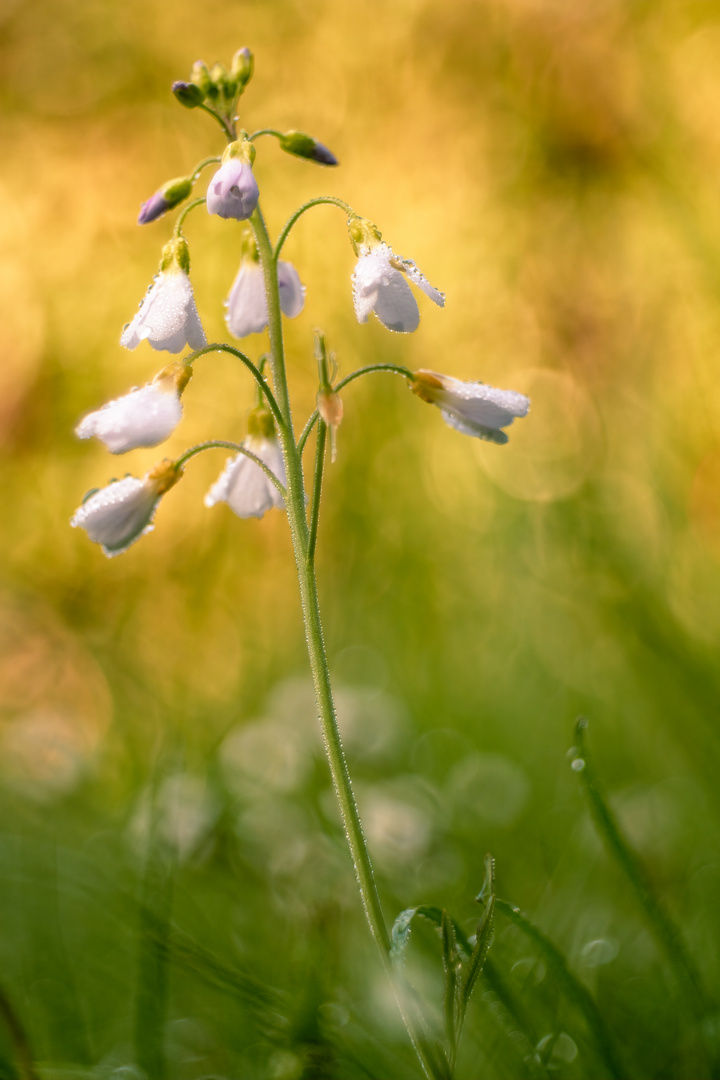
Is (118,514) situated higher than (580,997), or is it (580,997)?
(118,514)

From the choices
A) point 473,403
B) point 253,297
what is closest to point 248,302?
point 253,297

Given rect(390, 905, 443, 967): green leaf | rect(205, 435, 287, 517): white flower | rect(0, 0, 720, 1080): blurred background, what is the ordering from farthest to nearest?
rect(0, 0, 720, 1080): blurred background
rect(205, 435, 287, 517): white flower
rect(390, 905, 443, 967): green leaf

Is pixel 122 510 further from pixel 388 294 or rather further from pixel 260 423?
pixel 388 294

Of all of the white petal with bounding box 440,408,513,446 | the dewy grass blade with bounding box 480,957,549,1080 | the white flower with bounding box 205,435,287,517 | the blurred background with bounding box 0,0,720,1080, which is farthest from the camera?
the blurred background with bounding box 0,0,720,1080

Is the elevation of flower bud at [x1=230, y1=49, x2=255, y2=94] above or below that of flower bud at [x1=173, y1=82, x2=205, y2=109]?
above

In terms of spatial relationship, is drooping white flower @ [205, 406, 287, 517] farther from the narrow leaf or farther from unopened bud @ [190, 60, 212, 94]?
the narrow leaf

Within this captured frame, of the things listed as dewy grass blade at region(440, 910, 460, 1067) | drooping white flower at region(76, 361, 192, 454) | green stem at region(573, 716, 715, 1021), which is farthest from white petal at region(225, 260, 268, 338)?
dewy grass blade at region(440, 910, 460, 1067)

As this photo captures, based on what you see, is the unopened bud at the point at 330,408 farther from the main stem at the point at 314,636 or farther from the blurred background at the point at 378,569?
the blurred background at the point at 378,569
